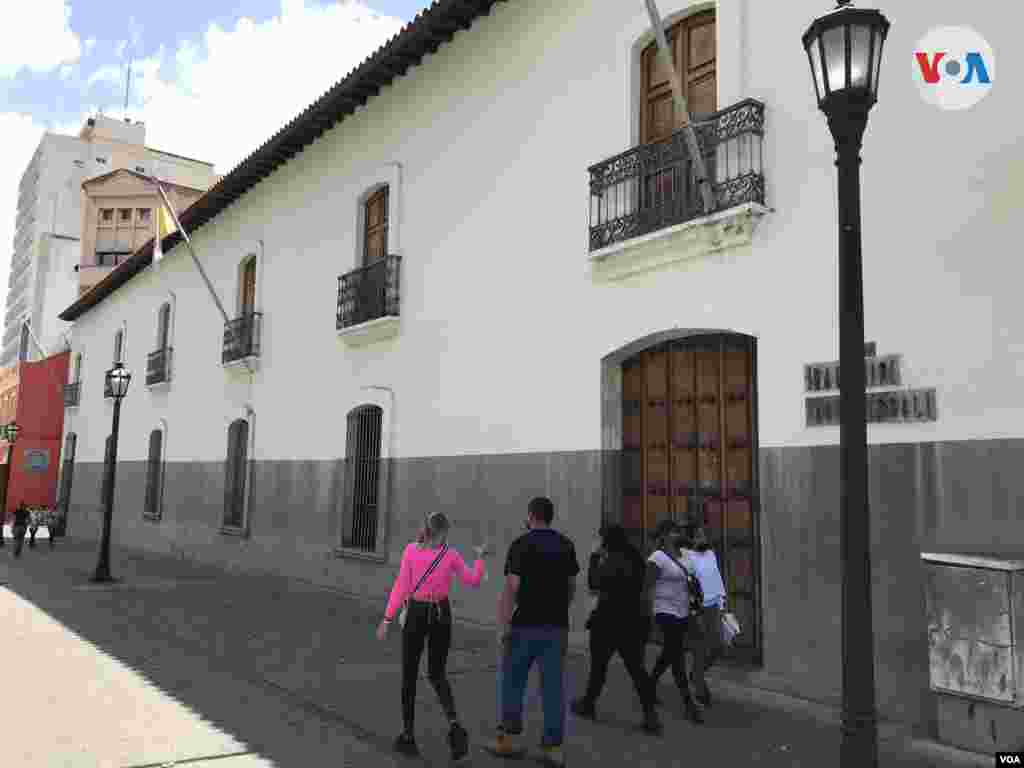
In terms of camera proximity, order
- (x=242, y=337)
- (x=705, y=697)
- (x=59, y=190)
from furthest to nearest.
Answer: (x=59, y=190), (x=242, y=337), (x=705, y=697)

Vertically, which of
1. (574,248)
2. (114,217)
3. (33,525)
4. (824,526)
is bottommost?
(33,525)

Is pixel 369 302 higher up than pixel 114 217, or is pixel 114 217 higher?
pixel 114 217

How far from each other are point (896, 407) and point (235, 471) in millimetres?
14476

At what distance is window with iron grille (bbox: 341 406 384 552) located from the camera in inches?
516

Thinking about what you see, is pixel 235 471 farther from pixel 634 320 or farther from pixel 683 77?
pixel 683 77

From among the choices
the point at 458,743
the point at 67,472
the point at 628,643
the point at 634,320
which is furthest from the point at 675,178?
the point at 67,472

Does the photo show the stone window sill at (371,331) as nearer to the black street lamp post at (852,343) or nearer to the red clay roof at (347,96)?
the red clay roof at (347,96)

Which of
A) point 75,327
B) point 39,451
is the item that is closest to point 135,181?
point 75,327

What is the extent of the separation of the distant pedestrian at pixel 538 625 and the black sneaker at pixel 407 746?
0.55 meters

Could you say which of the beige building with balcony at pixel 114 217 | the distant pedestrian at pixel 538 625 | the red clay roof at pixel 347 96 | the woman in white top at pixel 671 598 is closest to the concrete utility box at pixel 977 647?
the woman in white top at pixel 671 598

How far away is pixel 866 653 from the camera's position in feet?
12.6

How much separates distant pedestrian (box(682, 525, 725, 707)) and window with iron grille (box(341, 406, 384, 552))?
6.95 m

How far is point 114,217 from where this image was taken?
1638 inches

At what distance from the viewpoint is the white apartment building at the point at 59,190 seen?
5662 cm
